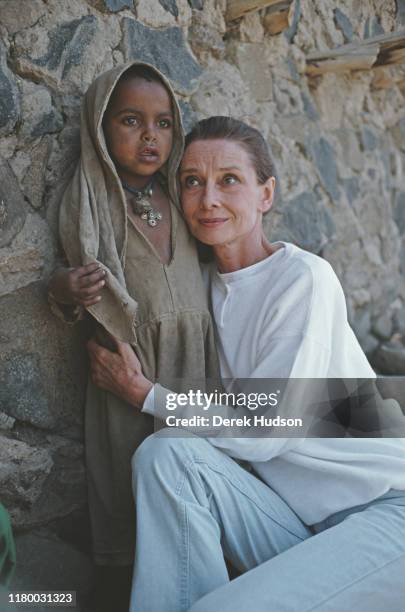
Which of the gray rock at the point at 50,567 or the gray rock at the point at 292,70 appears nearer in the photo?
the gray rock at the point at 50,567

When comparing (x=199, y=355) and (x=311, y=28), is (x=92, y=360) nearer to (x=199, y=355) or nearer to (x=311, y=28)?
(x=199, y=355)

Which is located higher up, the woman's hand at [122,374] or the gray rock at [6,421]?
the woman's hand at [122,374]

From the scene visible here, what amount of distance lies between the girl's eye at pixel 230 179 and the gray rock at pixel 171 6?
0.68 meters

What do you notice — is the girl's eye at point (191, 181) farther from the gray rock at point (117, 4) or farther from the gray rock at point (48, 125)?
the gray rock at point (117, 4)

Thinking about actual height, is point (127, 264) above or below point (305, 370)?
above

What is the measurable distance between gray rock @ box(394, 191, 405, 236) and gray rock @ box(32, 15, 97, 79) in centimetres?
227

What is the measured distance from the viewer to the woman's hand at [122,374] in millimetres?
1776

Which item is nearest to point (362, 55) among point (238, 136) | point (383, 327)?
point (238, 136)

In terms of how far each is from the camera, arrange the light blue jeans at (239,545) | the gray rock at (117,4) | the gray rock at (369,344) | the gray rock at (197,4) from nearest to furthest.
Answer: the light blue jeans at (239,545)
the gray rock at (117,4)
the gray rock at (197,4)
the gray rock at (369,344)

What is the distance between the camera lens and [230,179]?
1.92 meters

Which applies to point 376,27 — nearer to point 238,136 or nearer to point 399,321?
point 238,136

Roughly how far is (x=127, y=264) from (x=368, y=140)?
2060 mm

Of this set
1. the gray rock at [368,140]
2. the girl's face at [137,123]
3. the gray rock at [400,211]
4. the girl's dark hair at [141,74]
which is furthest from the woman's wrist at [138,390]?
the gray rock at [400,211]

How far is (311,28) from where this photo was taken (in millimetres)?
2871
